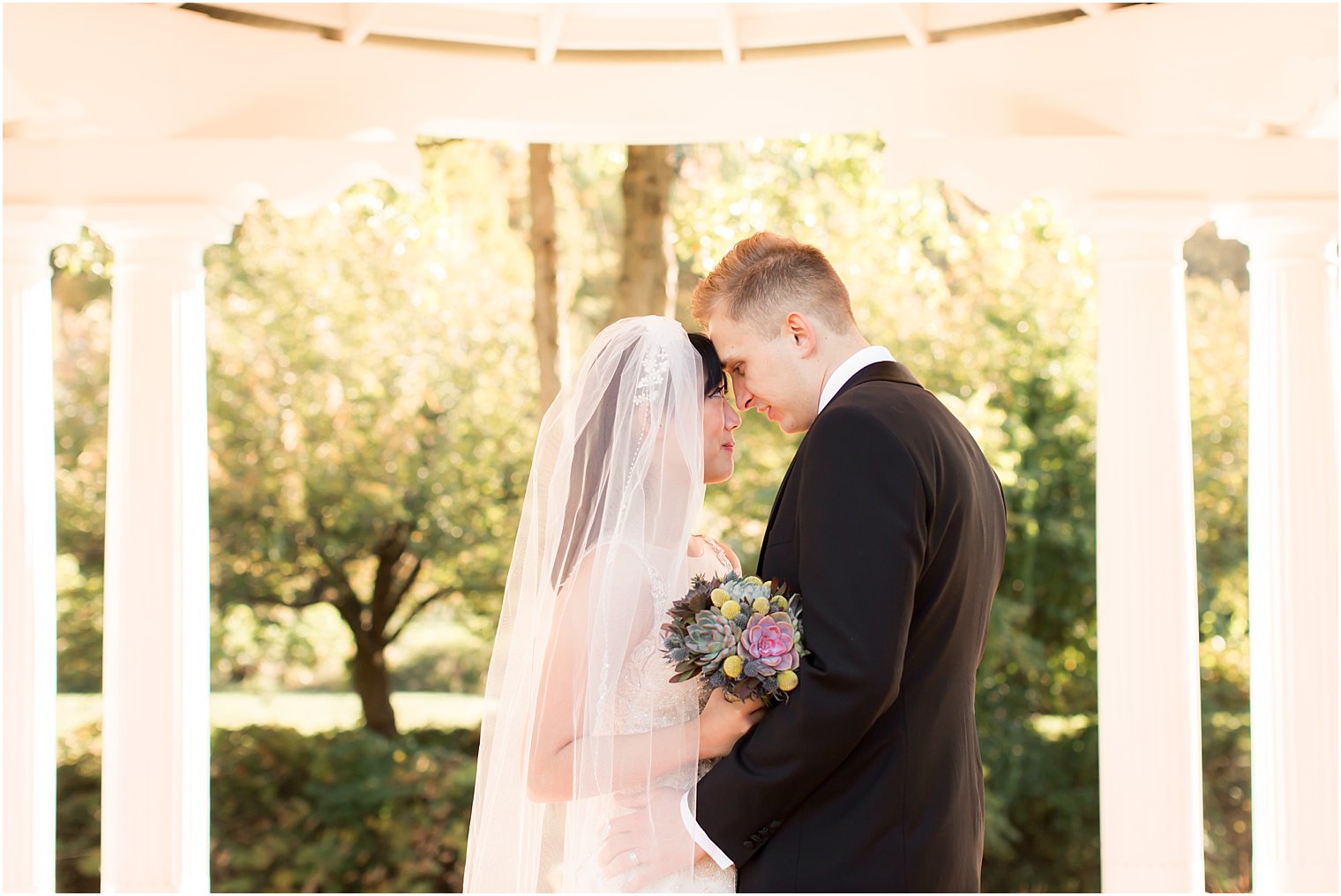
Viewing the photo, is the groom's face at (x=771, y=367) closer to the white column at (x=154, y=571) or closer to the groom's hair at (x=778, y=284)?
the groom's hair at (x=778, y=284)

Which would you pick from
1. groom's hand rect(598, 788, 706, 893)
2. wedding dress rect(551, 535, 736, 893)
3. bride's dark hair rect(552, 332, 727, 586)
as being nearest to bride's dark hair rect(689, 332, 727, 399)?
bride's dark hair rect(552, 332, 727, 586)

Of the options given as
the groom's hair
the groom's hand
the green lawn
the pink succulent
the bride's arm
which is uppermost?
the groom's hair

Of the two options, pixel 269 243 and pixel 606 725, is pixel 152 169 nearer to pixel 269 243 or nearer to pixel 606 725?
pixel 606 725

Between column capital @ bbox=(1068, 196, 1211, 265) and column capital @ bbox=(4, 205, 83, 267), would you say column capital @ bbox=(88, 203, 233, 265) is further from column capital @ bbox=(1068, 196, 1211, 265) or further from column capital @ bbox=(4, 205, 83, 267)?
column capital @ bbox=(1068, 196, 1211, 265)

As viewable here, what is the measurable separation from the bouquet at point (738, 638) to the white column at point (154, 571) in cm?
462

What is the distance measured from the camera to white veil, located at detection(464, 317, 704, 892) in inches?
161

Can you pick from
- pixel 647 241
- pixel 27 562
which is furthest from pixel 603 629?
pixel 647 241

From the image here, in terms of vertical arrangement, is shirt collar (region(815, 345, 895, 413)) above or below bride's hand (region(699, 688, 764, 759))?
above

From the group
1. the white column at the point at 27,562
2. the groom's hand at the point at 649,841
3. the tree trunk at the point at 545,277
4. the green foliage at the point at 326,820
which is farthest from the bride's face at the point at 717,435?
the green foliage at the point at 326,820

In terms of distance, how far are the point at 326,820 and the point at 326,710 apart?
2.11m

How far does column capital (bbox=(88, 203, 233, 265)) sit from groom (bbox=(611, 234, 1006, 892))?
14.2 ft

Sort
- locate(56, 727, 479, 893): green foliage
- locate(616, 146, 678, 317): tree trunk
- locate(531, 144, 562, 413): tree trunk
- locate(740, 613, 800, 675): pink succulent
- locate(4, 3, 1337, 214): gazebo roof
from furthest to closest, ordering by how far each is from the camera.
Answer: locate(56, 727, 479, 893): green foliage, locate(531, 144, 562, 413): tree trunk, locate(616, 146, 678, 317): tree trunk, locate(4, 3, 1337, 214): gazebo roof, locate(740, 613, 800, 675): pink succulent

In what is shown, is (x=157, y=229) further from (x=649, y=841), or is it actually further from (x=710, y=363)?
(x=649, y=841)

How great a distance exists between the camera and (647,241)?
13.4 meters
